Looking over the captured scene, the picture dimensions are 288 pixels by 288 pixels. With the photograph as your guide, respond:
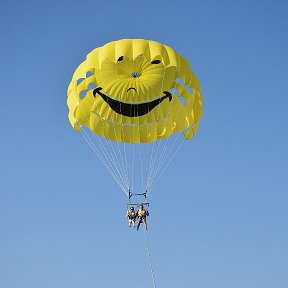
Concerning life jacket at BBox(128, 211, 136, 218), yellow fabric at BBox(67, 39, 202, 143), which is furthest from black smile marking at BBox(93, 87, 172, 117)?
life jacket at BBox(128, 211, 136, 218)

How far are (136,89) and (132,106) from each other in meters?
1.00

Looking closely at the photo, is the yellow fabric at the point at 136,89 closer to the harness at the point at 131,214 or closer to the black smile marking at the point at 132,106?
the black smile marking at the point at 132,106

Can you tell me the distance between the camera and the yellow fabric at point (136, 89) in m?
31.3

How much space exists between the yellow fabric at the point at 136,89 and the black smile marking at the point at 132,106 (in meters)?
0.18

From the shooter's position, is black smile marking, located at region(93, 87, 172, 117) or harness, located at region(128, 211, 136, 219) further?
black smile marking, located at region(93, 87, 172, 117)

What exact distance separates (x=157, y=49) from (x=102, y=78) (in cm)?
311

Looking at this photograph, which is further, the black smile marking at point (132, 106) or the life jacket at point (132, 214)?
the black smile marking at point (132, 106)

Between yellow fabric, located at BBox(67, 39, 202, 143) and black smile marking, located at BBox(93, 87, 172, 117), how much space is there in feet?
0.60

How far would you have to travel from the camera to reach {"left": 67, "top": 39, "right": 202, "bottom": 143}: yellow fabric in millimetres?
31328

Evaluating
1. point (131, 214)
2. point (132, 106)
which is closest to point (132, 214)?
point (131, 214)

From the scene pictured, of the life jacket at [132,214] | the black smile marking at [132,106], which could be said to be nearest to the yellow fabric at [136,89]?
the black smile marking at [132,106]

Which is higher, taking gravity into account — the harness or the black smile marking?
the black smile marking

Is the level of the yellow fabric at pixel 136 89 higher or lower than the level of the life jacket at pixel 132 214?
higher

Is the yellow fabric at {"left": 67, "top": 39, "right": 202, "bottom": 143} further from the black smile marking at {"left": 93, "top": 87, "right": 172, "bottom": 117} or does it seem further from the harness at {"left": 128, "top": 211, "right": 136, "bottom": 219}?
the harness at {"left": 128, "top": 211, "right": 136, "bottom": 219}
